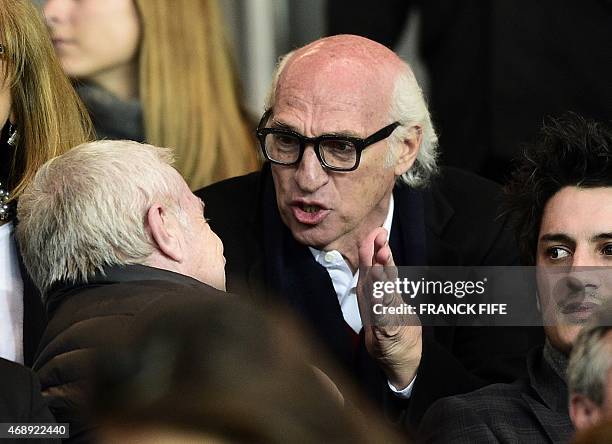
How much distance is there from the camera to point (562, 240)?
3.08 m

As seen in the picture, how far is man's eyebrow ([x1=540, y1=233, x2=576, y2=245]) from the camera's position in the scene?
3.06 m

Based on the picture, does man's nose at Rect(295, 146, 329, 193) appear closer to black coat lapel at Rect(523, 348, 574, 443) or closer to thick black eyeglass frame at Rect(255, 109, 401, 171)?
thick black eyeglass frame at Rect(255, 109, 401, 171)

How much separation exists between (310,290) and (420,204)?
0.44m

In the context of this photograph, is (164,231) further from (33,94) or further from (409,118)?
(409,118)

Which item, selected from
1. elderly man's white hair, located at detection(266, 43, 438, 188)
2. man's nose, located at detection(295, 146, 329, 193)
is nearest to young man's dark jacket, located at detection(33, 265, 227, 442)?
man's nose, located at detection(295, 146, 329, 193)

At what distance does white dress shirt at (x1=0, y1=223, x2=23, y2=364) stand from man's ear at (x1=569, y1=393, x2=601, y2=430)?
1.46m

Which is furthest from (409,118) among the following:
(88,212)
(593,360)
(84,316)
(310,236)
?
(593,360)

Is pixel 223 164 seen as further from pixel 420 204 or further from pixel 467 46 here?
pixel 467 46

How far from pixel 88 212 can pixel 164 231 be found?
0.16m

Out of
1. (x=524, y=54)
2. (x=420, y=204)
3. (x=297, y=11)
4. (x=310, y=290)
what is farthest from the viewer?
(x=297, y=11)

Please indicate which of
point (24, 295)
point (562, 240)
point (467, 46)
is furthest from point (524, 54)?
point (24, 295)

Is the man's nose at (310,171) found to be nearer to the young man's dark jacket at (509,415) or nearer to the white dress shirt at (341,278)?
the white dress shirt at (341,278)

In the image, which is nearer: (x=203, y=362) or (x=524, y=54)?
(x=203, y=362)

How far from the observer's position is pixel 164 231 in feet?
8.95
